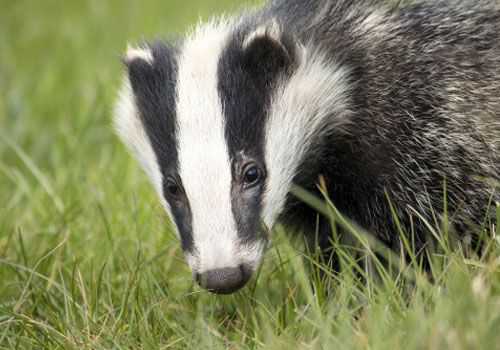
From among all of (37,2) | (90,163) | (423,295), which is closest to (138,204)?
(90,163)

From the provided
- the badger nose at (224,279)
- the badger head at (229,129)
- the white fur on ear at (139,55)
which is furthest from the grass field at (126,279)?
the white fur on ear at (139,55)

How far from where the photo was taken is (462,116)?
4023 millimetres

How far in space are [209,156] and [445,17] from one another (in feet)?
4.53

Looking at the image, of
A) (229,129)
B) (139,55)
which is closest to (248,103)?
(229,129)

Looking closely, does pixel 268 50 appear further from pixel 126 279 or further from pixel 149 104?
pixel 126 279

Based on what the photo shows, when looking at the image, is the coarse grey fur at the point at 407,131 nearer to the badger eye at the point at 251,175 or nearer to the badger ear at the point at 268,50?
the badger ear at the point at 268,50

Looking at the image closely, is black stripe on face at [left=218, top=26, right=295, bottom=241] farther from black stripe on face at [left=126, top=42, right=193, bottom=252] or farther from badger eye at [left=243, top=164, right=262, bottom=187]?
black stripe on face at [left=126, top=42, right=193, bottom=252]

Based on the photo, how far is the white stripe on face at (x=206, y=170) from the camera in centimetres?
351

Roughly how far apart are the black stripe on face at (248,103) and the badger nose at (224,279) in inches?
5.9

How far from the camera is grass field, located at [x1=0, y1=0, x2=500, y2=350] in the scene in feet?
10.0

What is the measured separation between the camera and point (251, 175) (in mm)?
3674

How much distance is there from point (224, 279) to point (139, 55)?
122cm

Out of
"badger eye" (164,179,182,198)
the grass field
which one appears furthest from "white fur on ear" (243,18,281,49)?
the grass field

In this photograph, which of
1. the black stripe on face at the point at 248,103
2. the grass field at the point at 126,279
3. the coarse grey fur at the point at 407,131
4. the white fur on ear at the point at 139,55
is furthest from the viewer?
the white fur on ear at the point at 139,55
